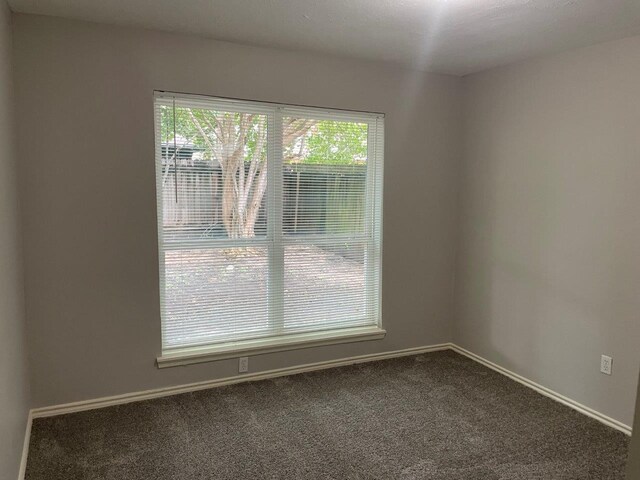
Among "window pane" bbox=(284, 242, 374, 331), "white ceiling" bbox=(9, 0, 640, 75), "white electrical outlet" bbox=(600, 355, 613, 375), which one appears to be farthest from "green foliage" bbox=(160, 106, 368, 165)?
"white electrical outlet" bbox=(600, 355, 613, 375)

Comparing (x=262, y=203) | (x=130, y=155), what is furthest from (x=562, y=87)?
(x=130, y=155)

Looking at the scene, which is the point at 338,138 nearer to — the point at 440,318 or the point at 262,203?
the point at 262,203

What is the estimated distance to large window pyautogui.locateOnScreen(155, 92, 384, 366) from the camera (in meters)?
3.01

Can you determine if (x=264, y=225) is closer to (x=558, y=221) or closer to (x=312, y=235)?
(x=312, y=235)

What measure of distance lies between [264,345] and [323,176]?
4.33ft

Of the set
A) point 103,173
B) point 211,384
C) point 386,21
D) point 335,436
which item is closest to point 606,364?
point 335,436

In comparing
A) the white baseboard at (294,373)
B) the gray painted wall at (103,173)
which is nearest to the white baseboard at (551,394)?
the white baseboard at (294,373)

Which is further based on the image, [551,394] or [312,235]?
[312,235]

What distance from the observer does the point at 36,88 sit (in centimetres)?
258

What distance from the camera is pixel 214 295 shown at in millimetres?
3176

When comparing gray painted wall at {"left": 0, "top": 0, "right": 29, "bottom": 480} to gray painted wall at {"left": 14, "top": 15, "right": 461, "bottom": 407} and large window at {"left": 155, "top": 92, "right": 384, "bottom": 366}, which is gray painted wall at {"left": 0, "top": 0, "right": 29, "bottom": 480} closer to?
gray painted wall at {"left": 14, "top": 15, "right": 461, "bottom": 407}

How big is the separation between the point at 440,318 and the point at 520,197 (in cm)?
125

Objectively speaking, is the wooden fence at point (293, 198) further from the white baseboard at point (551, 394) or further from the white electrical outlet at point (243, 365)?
the white baseboard at point (551, 394)

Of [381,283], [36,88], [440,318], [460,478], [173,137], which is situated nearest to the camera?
[460,478]
